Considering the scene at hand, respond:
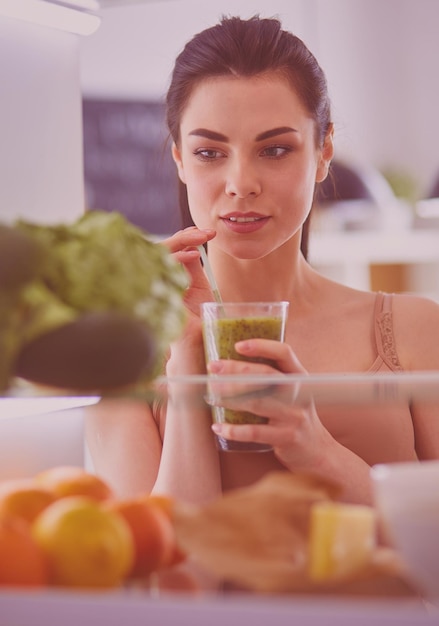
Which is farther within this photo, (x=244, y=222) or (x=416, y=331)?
(x=416, y=331)

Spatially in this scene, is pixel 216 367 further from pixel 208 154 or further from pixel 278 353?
pixel 208 154

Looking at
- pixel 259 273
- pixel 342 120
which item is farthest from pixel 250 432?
pixel 342 120

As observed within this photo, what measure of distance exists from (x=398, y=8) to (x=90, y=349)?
Result: 17.1ft

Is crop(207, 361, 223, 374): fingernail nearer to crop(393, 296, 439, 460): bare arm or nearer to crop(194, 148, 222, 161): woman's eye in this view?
crop(194, 148, 222, 161): woman's eye

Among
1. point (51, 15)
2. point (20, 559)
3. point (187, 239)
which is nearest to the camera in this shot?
point (20, 559)

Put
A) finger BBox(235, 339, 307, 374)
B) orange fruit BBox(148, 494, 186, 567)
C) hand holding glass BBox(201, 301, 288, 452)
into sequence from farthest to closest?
hand holding glass BBox(201, 301, 288, 452) < finger BBox(235, 339, 307, 374) < orange fruit BBox(148, 494, 186, 567)

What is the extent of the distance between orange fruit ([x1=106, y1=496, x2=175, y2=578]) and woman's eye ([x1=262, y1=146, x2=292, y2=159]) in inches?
39.9

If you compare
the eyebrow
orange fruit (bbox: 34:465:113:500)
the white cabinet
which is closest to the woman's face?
the eyebrow

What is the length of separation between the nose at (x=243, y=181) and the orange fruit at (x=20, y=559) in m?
1.02

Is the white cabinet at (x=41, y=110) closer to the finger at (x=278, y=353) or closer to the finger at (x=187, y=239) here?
the finger at (x=187, y=239)

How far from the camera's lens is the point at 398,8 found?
5.47 meters

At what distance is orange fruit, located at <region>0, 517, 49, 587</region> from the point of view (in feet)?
2.20

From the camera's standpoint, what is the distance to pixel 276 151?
1701 mm

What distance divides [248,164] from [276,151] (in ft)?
0.24
